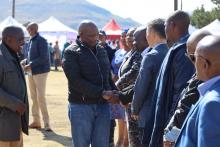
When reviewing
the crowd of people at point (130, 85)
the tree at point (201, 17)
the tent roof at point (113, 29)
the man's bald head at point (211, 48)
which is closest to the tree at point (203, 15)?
the tree at point (201, 17)

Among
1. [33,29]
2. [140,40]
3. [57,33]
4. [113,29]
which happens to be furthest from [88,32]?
[57,33]

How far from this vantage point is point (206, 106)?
2797mm

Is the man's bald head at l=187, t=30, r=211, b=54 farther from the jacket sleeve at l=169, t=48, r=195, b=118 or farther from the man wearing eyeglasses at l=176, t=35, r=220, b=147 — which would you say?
the man wearing eyeglasses at l=176, t=35, r=220, b=147

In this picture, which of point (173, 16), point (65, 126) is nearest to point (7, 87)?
point (173, 16)

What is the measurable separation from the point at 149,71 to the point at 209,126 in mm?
2466

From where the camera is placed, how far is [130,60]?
6.63m

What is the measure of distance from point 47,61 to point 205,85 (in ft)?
24.0

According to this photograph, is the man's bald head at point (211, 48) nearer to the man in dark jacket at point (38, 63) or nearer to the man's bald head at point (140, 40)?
the man's bald head at point (140, 40)

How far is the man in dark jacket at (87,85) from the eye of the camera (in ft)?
19.1

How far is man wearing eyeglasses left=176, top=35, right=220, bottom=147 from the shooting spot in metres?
2.77

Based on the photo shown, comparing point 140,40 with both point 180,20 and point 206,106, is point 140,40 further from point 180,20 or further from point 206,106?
point 206,106

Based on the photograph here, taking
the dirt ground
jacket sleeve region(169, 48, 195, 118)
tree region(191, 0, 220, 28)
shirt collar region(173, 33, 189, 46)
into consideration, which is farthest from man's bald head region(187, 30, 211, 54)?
tree region(191, 0, 220, 28)

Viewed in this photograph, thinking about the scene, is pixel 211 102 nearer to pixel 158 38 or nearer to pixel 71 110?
pixel 158 38

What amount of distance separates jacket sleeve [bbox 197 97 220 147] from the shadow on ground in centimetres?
640
